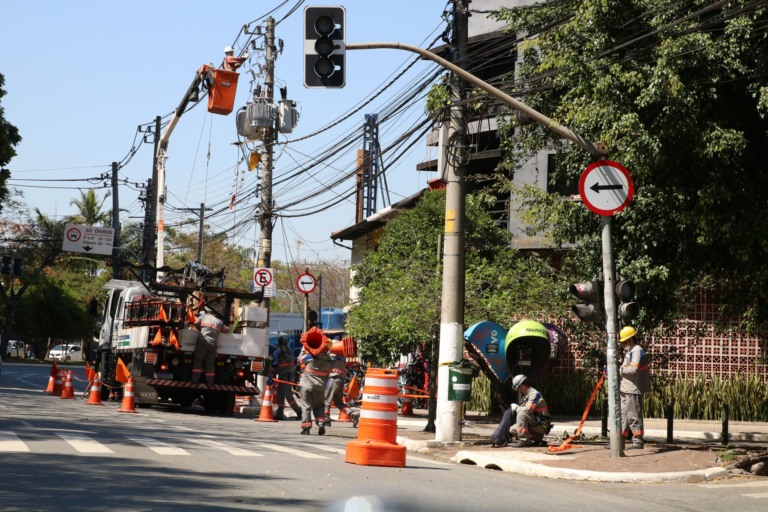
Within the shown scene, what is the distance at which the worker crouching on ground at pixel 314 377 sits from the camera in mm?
18625

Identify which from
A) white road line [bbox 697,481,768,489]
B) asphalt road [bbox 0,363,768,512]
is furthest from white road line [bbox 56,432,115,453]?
white road line [bbox 697,481,768,489]

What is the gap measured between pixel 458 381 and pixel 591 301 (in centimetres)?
315

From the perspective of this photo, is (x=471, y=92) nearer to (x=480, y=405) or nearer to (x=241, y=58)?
(x=480, y=405)

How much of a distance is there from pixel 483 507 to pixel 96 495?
333 centimetres

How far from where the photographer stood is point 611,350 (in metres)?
14.1

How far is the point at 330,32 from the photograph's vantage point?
13859 millimetres

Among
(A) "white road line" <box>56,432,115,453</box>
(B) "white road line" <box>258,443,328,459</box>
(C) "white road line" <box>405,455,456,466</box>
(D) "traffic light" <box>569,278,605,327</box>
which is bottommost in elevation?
(C) "white road line" <box>405,455,456,466</box>

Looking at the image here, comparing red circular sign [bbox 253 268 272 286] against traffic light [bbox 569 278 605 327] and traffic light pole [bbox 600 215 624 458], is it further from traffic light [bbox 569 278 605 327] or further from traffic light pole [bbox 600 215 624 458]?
traffic light pole [bbox 600 215 624 458]

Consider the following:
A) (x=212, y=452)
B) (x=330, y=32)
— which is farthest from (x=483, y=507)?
(x=330, y=32)

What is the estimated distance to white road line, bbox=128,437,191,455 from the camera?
1295 centimetres

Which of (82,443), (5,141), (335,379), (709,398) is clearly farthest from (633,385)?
(5,141)

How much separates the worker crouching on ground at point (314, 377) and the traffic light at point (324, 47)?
236 inches

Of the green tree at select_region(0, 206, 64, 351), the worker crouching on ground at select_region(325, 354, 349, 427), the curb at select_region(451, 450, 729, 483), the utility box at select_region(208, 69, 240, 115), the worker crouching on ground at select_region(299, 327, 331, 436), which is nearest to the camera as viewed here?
the curb at select_region(451, 450, 729, 483)

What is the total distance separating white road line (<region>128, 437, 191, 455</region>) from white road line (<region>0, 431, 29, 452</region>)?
4.90 ft
